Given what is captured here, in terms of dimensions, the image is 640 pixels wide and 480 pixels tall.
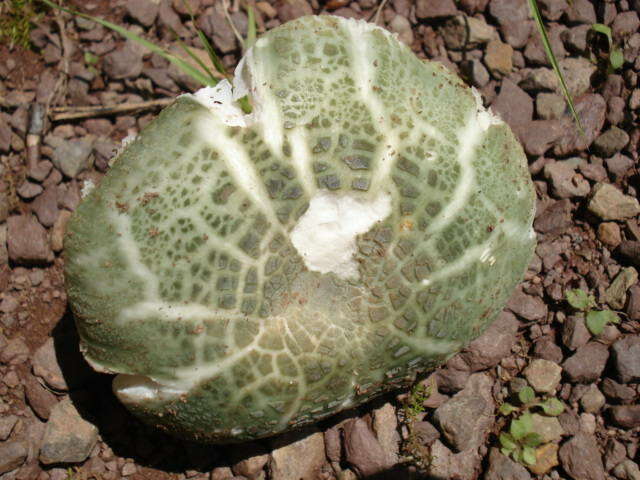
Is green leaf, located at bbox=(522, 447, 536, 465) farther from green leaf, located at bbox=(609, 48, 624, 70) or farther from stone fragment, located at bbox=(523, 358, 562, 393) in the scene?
green leaf, located at bbox=(609, 48, 624, 70)

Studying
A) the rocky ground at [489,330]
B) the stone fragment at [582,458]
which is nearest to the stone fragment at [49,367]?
the rocky ground at [489,330]

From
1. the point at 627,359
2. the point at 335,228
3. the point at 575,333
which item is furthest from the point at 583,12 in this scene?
the point at 335,228

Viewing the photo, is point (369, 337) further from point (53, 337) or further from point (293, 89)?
point (53, 337)

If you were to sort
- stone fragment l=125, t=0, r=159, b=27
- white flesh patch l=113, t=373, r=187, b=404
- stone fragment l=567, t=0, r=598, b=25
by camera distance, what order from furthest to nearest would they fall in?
stone fragment l=125, t=0, r=159, b=27
stone fragment l=567, t=0, r=598, b=25
white flesh patch l=113, t=373, r=187, b=404

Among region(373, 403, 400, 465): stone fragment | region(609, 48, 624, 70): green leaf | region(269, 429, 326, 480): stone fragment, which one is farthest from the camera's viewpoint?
region(609, 48, 624, 70): green leaf

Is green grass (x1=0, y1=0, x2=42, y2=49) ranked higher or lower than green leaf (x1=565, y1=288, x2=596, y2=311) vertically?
higher

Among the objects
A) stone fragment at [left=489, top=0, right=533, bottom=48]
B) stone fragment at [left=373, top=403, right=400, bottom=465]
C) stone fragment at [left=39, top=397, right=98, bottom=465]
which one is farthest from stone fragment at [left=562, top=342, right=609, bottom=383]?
stone fragment at [left=39, top=397, right=98, bottom=465]

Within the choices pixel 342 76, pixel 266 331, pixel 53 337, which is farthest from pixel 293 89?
pixel 53 337

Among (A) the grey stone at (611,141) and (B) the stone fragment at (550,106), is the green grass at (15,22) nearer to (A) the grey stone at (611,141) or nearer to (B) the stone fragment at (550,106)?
(B) the stone fragment at (550,106)
